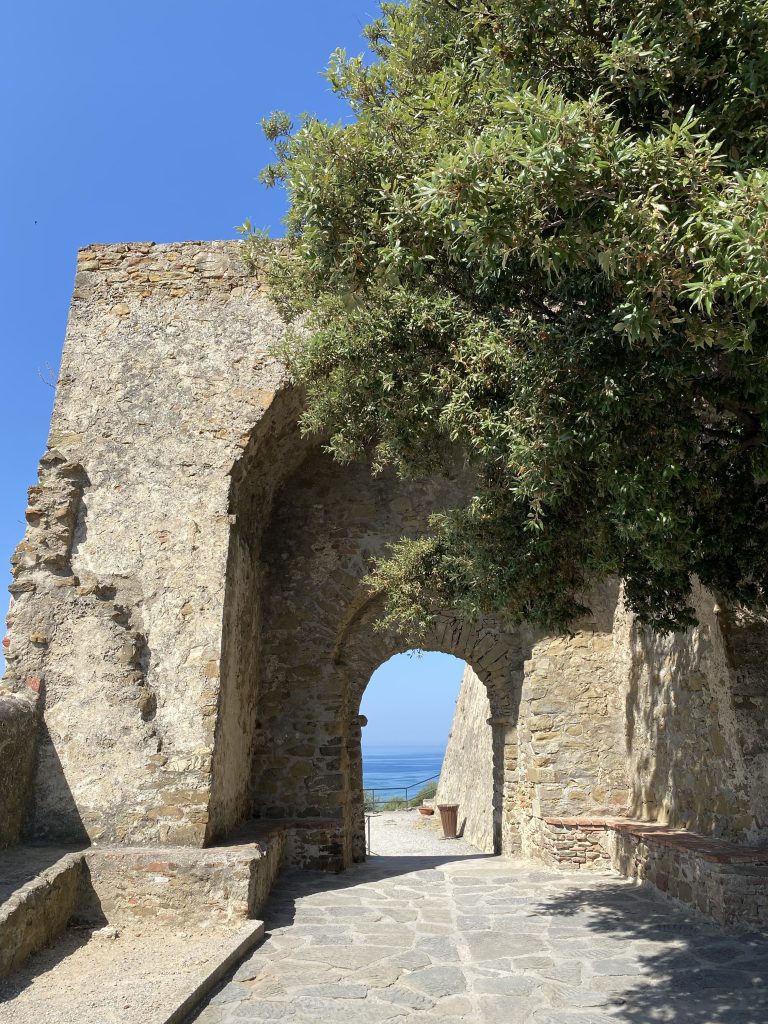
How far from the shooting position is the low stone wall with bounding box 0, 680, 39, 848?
18.8 ft

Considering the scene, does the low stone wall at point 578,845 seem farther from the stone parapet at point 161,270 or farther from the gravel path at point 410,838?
the stone parapet at point 161,270

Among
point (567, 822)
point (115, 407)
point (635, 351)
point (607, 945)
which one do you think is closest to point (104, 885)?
point (607, 945)

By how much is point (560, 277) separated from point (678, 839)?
490 cm

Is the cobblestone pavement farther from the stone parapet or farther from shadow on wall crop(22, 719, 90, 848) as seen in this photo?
the stone parapet

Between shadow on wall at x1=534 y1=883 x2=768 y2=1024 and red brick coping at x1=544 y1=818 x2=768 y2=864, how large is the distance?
0.45 m

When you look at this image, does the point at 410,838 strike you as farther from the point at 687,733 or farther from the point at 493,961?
the point at 493,961

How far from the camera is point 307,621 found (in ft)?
28.5

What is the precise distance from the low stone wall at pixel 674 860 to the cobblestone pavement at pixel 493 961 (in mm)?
163

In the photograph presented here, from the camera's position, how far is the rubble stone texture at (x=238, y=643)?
609 centimetres

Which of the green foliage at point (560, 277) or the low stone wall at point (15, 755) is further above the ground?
the green foliage at point (560, 277)

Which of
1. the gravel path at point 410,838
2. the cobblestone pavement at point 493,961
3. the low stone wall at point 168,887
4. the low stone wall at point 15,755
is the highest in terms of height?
the low stone wall at point 15,755

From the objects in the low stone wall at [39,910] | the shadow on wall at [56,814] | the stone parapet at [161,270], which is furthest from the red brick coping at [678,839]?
the stone parapet at [161,270]

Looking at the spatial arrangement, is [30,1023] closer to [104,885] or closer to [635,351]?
[104,885]

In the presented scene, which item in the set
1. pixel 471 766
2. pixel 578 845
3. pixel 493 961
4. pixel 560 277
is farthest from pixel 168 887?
pixel 471 766
